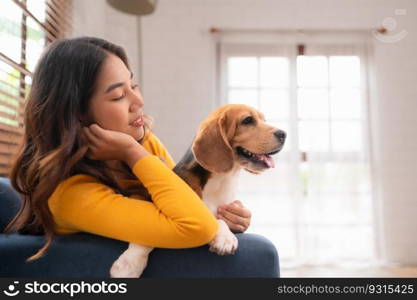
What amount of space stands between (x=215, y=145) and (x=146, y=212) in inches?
14.6

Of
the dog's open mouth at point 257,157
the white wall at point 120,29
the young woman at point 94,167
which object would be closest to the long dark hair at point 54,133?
the young woman at point 94,167

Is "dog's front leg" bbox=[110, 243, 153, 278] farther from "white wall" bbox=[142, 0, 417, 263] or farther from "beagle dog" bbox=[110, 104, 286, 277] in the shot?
"white wall" bbox=[142, 0, 417, 263]

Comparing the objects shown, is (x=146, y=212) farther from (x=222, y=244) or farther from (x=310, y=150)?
(x=310, y=150)

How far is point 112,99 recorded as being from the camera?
838 mm

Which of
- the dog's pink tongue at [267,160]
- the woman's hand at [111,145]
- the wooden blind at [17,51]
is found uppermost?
the wooden blind at [17,51]

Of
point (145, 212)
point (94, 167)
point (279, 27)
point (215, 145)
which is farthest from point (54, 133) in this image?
point (279, 27)

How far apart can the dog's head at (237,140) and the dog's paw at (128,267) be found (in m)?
0.36

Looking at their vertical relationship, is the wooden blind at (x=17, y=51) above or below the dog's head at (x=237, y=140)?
above

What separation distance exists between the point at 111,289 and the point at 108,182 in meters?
0.22

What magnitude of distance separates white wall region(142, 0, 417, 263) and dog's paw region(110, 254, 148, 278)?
2.64 meters

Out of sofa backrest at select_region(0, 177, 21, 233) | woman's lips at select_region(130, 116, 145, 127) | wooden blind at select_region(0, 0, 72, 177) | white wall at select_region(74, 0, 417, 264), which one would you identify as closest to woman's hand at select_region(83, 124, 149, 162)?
woman's lips at select_region(130, 116, 145, 127)

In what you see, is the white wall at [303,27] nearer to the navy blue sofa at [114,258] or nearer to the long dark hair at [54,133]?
the long dark hair at [54,133]

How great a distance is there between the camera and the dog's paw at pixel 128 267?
2.28ft

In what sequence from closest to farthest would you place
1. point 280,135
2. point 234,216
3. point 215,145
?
Result: 1. point 234,216
2. point 215,145
3. point 280,135
